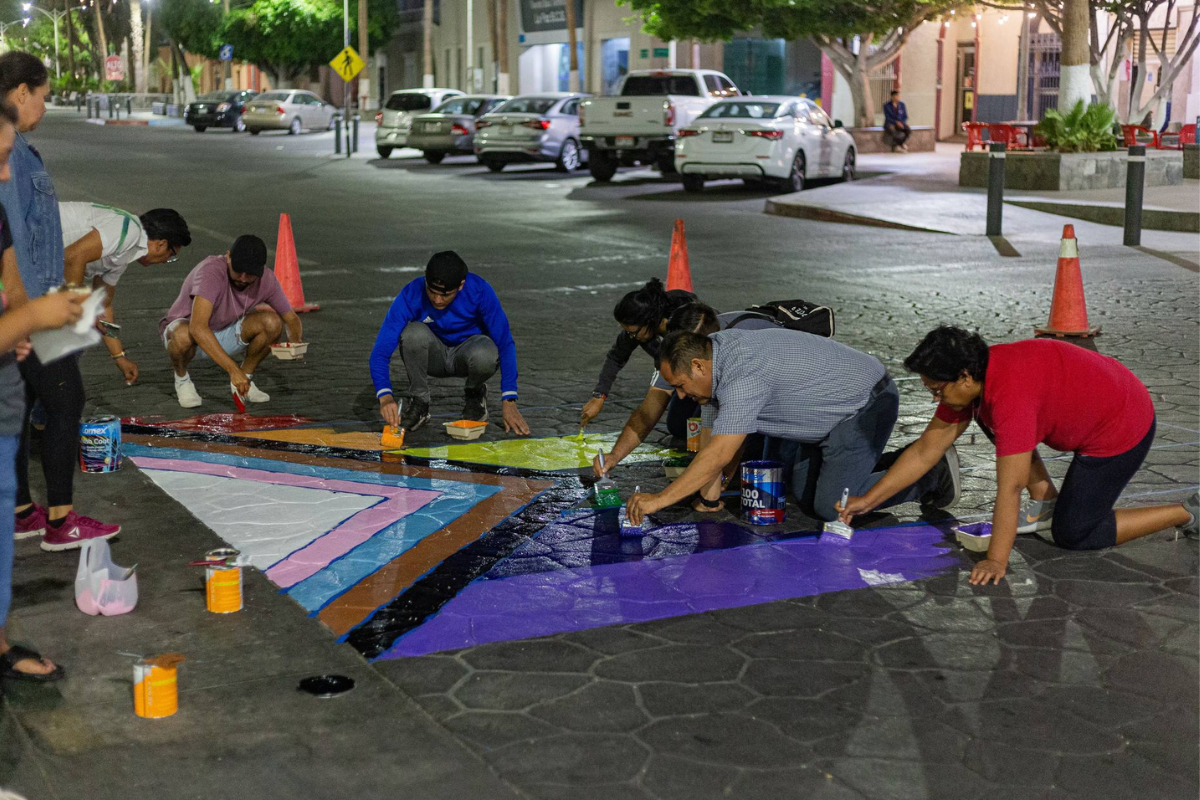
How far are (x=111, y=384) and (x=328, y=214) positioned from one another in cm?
1148

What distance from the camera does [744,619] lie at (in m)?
4.79

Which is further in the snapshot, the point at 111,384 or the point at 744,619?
the point at 111,384

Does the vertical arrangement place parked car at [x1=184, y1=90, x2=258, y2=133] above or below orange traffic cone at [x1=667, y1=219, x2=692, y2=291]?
above

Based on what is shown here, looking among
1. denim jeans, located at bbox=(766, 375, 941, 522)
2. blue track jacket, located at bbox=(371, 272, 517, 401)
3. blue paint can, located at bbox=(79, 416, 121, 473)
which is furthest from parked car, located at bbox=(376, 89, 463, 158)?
denim jeans, located at bbox=(766, 375, 941, 522)

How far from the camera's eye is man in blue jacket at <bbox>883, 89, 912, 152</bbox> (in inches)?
1219

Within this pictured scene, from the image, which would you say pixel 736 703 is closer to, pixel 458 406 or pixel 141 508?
pixel 141 508


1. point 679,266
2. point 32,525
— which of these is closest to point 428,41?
point 679,266

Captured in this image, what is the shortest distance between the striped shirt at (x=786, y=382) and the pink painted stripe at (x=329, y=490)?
1560mm

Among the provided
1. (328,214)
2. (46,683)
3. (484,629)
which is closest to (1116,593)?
(484,629)

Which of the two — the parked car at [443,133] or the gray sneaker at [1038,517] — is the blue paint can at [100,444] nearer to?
the gray sneaker at [1038,517]

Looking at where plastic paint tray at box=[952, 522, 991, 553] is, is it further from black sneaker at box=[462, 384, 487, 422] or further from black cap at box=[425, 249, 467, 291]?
black sneaker at box=[462, 384, 487, 422]

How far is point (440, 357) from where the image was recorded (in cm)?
767

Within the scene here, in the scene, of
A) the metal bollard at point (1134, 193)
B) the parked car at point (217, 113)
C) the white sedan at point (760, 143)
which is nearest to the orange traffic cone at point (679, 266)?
the metal bollard at point (1134, 193)

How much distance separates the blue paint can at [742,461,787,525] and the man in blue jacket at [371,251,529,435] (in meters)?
1.56
